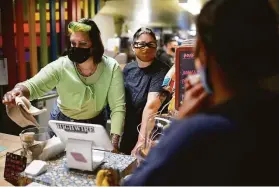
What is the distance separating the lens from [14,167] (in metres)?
1.43

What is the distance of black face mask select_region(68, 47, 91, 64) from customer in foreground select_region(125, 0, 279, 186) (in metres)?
1.43

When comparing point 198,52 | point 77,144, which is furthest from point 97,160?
point 198,52

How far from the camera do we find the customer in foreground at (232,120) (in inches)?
26.5

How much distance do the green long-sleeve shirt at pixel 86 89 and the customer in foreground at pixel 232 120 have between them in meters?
1.38

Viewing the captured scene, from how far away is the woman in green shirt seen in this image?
207cm

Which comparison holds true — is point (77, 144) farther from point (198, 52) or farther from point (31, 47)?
point (31, 47)

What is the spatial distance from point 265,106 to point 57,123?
0.89 metres

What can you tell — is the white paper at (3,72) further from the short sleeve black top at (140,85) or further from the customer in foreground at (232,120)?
the customer in foreground at (232,120)

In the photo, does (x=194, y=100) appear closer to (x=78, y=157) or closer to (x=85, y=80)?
(x=78, y=157)

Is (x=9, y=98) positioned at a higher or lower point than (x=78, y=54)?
lower

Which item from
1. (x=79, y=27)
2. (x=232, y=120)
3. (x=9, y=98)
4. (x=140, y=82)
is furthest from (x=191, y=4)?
(x=232, y=120)

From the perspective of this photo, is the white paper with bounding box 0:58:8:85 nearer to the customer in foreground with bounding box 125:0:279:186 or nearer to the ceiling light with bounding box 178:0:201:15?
the ceiling light with bounding box 178:0:201:15

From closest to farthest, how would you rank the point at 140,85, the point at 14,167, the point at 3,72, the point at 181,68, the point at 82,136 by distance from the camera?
the point at 82,136 → the point at 14,167 → the point at 181,68 → the point at 140,85 → the point at 3,72

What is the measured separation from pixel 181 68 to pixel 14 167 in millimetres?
887
